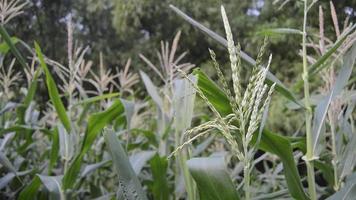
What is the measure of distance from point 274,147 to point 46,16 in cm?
846

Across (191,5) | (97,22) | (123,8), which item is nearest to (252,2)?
(191,5)

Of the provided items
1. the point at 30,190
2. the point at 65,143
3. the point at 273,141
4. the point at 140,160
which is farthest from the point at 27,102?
the point at 273,141

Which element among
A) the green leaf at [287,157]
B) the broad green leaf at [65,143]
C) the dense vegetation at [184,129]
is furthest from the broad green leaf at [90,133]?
the green leaf at [287,157]

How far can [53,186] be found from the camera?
4.57ft

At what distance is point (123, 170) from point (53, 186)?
548 millimetres

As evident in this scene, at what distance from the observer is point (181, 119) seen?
1.10 m

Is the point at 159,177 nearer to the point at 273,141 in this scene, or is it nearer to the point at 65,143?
the point at 65,143

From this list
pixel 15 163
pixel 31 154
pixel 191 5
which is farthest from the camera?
pixel 191 5

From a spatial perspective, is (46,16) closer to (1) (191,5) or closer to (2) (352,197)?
(1) (191,5)

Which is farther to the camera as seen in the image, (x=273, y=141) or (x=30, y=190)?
(x=30, y=190)

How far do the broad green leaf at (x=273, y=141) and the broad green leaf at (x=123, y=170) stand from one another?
196mm

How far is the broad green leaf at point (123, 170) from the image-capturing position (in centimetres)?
91

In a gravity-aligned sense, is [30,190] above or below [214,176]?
below

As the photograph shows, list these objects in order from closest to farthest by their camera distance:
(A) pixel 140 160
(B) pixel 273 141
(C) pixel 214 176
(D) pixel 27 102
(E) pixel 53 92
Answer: (C) pixel 214 176 < (B) pixel 273 141 < (E) pixel 53 92 < (A) pixel 140 160 < (D) pixel 27 102
